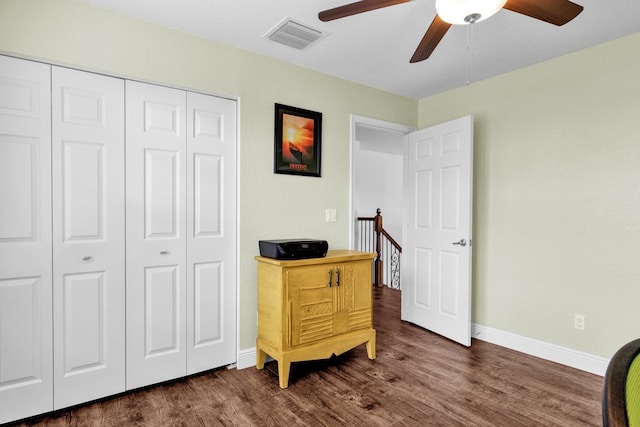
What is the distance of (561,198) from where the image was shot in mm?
2832

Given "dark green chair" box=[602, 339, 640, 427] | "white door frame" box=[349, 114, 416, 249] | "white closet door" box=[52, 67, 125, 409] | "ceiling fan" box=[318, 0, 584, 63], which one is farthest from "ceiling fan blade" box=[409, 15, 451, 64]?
"white closet door" box=[52, 67, 125, 409]

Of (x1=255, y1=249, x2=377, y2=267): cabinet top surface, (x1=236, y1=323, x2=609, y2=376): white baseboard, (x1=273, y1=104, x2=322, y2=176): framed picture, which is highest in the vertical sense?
(x1=273, y1=104, x2=322, y2=176): framed picture

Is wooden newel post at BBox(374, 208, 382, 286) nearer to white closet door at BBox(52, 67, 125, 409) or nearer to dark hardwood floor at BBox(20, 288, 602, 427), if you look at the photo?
dark hardwood floor at BBox(20, 288, 602, 427)

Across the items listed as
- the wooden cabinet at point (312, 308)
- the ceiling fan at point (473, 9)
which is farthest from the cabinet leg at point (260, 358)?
the ceiling fan at point (473, 9)

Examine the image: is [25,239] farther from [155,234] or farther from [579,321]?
[579,321]

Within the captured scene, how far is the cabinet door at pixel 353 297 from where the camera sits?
2.68m

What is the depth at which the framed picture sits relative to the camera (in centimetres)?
288

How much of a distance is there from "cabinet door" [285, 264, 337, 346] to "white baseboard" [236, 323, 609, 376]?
1.75 feet

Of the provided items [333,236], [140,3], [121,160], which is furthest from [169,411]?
[140,3]

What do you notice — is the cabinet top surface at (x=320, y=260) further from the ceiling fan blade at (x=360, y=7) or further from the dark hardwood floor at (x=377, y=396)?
the ceiling fan blade at (x=360, y=7)

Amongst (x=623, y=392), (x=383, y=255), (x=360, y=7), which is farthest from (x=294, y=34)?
(x=383, y=255)

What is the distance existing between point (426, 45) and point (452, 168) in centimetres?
167

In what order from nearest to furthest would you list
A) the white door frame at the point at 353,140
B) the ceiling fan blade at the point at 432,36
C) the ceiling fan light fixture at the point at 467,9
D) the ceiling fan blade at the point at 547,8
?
the ceiling fan light fixture at the point at 467,9
the ceiling fan blade at the point at 547,8
the ceiling fan blade at the point at 432,36
the white door frame at the point at 353,140

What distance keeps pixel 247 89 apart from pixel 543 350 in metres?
3.17
